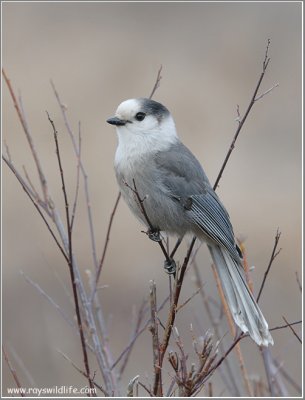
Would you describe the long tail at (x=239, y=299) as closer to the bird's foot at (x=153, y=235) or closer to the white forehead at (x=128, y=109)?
the bird's foot at (x=153, y=235)

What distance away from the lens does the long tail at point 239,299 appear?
2521mm

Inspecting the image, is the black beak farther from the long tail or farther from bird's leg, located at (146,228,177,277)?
the long tail

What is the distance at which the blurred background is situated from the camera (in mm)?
5684

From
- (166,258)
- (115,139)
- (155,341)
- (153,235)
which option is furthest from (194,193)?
(115,139)

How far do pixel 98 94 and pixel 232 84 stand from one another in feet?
5.70

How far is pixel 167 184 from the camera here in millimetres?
2984

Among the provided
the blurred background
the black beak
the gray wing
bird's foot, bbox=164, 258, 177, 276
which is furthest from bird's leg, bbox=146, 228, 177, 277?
the blurred background

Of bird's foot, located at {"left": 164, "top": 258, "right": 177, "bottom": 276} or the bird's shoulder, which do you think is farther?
the bird's shoulder

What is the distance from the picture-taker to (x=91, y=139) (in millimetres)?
7652

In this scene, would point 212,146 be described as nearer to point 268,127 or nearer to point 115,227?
point 268,127

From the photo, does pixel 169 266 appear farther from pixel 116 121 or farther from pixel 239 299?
pixel 116 121

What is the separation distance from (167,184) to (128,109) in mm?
367

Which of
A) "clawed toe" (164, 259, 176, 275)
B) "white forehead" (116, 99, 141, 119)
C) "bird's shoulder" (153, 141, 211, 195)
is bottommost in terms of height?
"clawed toe" (164, 259, 176, 275)

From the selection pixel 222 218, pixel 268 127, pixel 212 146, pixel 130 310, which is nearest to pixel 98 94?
pixel 212 146
